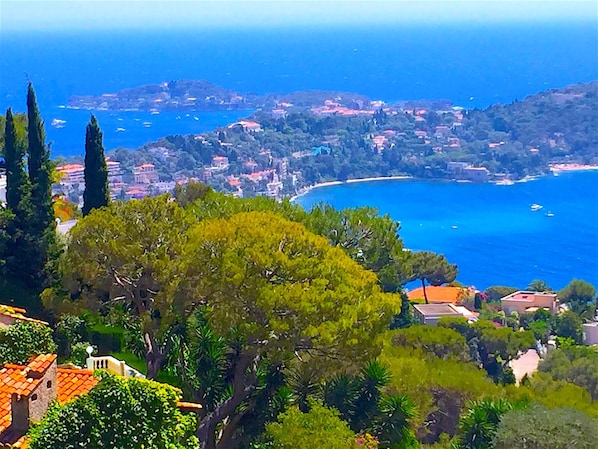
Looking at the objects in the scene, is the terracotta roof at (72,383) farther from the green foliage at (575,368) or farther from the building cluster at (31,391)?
the green foliage at (575,368)

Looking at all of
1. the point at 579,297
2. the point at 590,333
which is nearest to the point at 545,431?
the point at 590,333

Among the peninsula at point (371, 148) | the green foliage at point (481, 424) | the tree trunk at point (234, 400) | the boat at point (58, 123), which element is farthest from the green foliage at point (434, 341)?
the boat at point (58, 123)

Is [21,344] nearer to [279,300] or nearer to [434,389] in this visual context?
[279,300]

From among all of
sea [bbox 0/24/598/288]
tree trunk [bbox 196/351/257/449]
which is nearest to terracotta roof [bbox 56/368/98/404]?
tree trunk [bbox 196/351/257/449]

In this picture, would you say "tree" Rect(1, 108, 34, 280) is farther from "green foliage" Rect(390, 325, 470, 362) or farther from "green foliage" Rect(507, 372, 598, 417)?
"green foliage" Rect(507, 372, 598, 417)

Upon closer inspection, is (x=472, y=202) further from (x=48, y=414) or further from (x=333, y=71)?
(x=333, y=71)

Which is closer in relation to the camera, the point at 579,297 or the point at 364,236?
the point at 364,236
